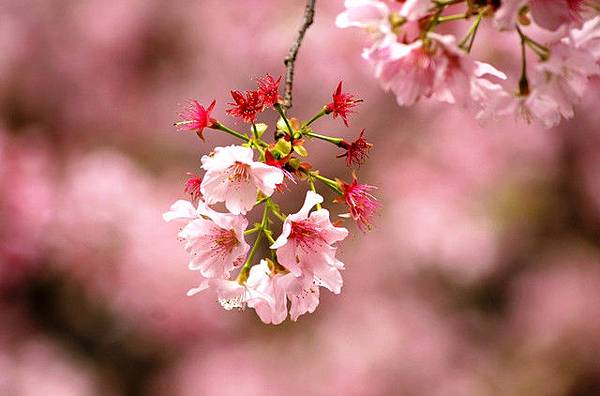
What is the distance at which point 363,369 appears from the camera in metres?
2.32

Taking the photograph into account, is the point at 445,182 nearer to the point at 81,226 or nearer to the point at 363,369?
the point at 363,369

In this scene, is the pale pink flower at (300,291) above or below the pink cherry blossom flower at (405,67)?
below

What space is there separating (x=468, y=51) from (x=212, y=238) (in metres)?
0.25

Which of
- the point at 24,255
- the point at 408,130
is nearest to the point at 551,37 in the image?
the point at 24,255

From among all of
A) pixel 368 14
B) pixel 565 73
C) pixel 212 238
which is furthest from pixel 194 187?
pixel 565 73

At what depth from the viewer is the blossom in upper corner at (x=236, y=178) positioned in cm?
63

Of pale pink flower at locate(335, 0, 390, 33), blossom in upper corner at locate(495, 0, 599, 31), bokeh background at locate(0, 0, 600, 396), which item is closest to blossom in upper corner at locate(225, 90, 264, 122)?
pale pink flower at locate(335, 0, 390, 33)

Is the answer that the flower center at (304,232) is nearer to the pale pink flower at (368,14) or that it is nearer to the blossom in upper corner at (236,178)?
the blossom in upper corner at (236,178)

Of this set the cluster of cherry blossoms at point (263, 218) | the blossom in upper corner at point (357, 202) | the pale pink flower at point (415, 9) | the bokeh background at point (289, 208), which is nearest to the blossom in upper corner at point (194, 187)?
the cluster of cherry blossoms at point (263, 218)

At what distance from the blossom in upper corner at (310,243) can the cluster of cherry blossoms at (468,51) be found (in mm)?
114

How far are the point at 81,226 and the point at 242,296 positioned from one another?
5.13ft

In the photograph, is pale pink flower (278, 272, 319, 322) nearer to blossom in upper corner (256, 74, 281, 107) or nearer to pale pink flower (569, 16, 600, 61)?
blossom in upper corner (256, 74, 281, 107)

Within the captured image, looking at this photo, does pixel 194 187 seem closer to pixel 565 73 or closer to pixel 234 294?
pixel 234 294

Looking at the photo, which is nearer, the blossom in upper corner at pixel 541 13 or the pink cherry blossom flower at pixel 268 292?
the blossom in upper corner at pixel 541 13
